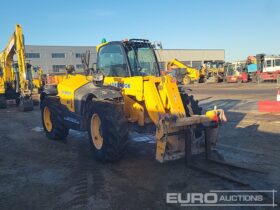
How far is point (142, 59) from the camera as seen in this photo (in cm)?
668

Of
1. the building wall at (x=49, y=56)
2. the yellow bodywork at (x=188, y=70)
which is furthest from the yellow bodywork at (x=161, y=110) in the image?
the building wall at (x=49, y=56)

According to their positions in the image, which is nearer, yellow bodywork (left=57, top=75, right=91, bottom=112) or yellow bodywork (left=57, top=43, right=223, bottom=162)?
yellow bodywork (left=57, top=43, right=223, bottom=162)

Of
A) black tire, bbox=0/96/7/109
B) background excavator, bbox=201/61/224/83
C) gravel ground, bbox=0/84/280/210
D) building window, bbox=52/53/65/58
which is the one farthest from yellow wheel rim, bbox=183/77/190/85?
building window, bbox=52/53/65/58

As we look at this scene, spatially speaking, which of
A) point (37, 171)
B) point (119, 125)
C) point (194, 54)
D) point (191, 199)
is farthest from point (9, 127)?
point (194, 54)

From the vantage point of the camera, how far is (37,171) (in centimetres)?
589

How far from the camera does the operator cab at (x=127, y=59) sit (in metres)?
6.43

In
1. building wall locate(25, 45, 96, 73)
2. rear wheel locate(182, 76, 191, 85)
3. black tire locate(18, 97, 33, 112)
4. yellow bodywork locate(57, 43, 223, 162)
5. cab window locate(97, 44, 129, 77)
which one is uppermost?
building wall locate(25, 45, 96, 73)

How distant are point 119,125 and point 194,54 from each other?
74.3m

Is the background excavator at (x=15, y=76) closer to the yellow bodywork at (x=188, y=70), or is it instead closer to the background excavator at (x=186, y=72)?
the background excavator at (x=186, y=72)

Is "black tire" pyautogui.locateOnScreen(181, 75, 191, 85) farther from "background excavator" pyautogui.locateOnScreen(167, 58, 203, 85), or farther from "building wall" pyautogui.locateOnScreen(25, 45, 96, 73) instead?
"building wall" pyautogui.locateOnScreen(25, 45, 96, 73)

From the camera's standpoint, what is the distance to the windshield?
6.47 m

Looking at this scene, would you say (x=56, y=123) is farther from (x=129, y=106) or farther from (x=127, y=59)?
(x=127, y=59)

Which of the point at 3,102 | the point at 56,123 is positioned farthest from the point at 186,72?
the point at 56,123

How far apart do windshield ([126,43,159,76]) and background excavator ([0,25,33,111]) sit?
10.5 metres
